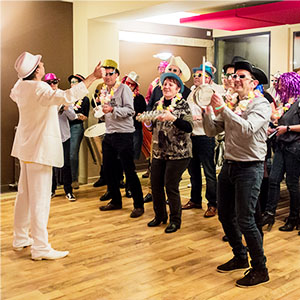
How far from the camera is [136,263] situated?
3.98 metres

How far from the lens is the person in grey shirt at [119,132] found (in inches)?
211

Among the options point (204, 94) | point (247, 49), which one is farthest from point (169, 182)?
point (247, 49)

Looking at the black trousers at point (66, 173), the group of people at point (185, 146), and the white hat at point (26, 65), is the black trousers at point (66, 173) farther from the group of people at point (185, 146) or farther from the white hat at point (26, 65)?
the white hat at point (26, 65)

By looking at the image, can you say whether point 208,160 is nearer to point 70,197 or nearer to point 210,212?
point 210,212

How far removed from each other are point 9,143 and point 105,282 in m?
3.75

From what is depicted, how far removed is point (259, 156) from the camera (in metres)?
3.41

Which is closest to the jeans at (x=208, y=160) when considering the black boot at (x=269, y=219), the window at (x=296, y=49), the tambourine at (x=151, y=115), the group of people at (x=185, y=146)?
the group of people at (x=185, y=146)

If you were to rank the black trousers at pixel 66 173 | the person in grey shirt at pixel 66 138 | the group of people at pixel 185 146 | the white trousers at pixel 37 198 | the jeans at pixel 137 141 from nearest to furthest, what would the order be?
the group of people at pixel 185 146 < the white trousers at pixel 37 198 < the person in grey shirt at pixel 66 138 < the black trousers at pixel 66 173 < the jeans at pixel 137 141

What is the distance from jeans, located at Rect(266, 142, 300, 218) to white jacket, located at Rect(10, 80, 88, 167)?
85.4 inches

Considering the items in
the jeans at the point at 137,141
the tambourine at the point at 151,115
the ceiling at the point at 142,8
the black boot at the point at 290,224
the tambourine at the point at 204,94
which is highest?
the ceiling at the point at 142,8

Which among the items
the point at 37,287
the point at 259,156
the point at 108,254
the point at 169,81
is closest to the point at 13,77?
the point at 169,81

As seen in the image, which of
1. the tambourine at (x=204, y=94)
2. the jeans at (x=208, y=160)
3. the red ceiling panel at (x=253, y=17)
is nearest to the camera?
the tambourine at (x=204, y=94)

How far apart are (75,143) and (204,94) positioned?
12.0 ft

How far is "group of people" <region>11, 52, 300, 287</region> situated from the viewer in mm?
3406
